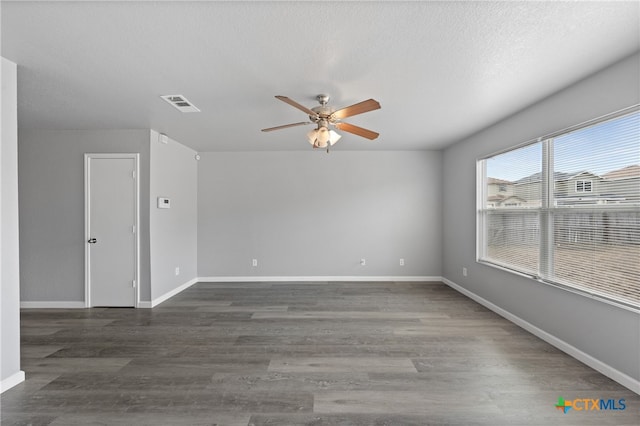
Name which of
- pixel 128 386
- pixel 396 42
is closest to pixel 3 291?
pixel 128 386

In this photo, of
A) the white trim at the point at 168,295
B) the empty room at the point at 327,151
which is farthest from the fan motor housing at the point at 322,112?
the white trim at the point at 168,295

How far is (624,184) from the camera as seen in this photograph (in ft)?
7.79

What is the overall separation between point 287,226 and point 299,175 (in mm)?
1005

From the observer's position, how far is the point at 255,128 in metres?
4.21

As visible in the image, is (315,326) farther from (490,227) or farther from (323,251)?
(490,227)

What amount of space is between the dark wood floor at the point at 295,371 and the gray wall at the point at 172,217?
2.59 ft

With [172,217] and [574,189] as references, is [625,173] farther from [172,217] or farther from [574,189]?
[172,217]

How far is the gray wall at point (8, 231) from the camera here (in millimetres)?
2238

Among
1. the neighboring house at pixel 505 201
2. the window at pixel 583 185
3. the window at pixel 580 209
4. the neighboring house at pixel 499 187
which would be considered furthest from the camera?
the neighboring house at pixel 499 187

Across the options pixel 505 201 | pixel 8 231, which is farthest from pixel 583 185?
pixel 8 231

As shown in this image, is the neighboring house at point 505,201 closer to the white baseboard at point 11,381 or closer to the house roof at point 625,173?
the house roof at point 625,173

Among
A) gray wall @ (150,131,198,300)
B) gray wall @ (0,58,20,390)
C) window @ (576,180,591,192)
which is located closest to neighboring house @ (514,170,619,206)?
window @ (576,180,591,192)

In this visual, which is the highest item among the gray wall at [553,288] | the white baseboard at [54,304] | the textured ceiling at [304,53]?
the textured ceiling at [304,53]

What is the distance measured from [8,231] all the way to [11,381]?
1.13 m
